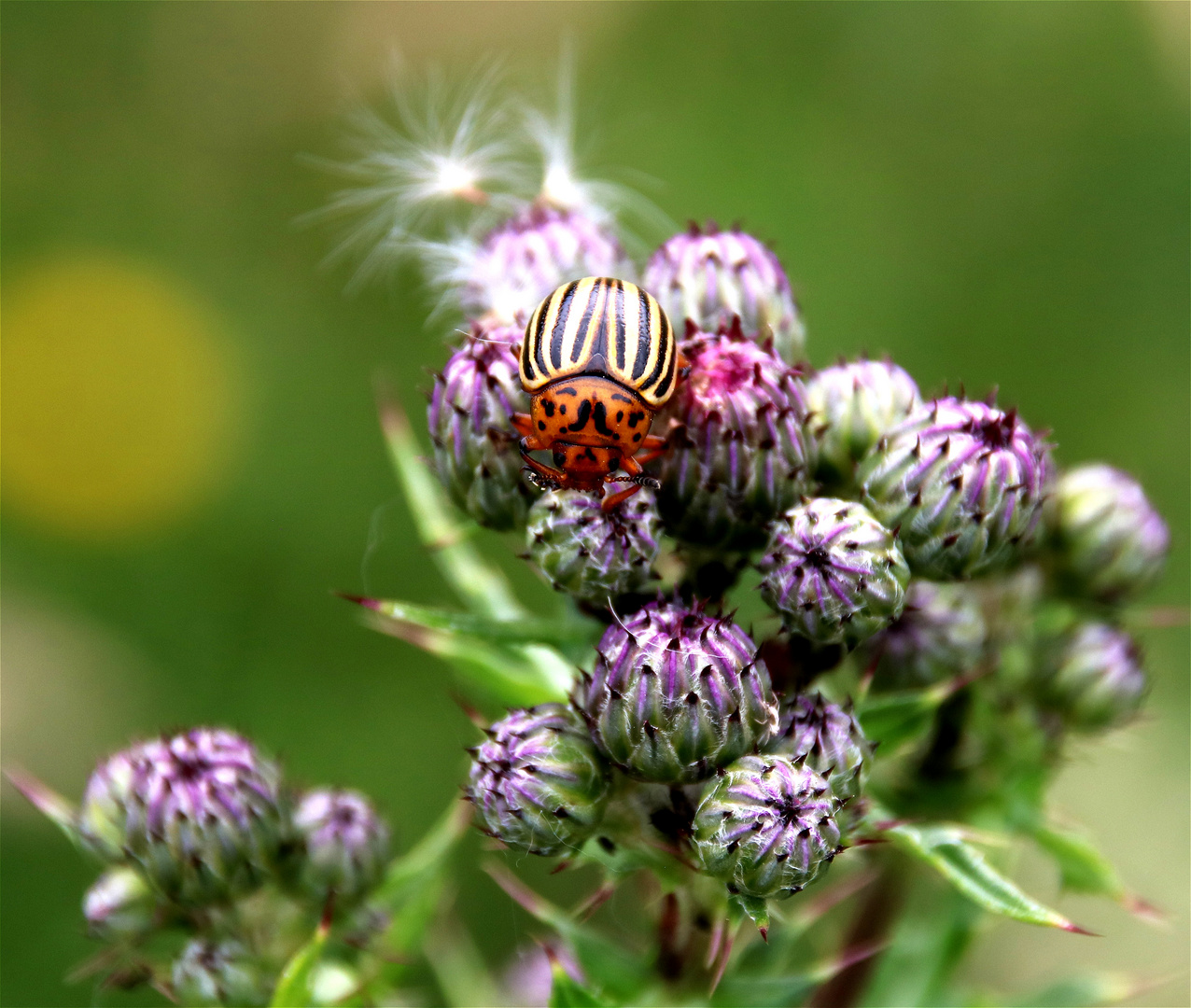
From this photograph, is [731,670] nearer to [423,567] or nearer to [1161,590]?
[423,567]

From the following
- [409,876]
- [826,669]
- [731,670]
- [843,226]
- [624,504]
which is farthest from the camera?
[843,226]

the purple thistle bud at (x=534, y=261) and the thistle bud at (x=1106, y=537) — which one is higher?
the thistle bud at (x=1106, y=537)

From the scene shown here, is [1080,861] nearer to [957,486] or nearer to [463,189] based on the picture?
[957,486]

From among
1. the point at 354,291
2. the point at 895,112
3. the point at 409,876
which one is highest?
the point at 895,112

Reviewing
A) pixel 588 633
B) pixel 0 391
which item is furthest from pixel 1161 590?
pixel 0 391

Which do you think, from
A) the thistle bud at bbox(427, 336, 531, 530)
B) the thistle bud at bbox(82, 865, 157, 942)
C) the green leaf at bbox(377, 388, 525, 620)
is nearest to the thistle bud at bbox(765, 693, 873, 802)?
the thistle bud at bbox(427, 336, 531, 530)

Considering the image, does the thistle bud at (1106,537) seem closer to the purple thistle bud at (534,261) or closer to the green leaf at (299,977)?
the purple thistle bud at (534,261)

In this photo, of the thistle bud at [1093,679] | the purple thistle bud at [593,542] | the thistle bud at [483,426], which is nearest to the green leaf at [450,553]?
the thistle bud at [483,426]

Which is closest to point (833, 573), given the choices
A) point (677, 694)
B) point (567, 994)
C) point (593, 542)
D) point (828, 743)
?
point (828, 743)
